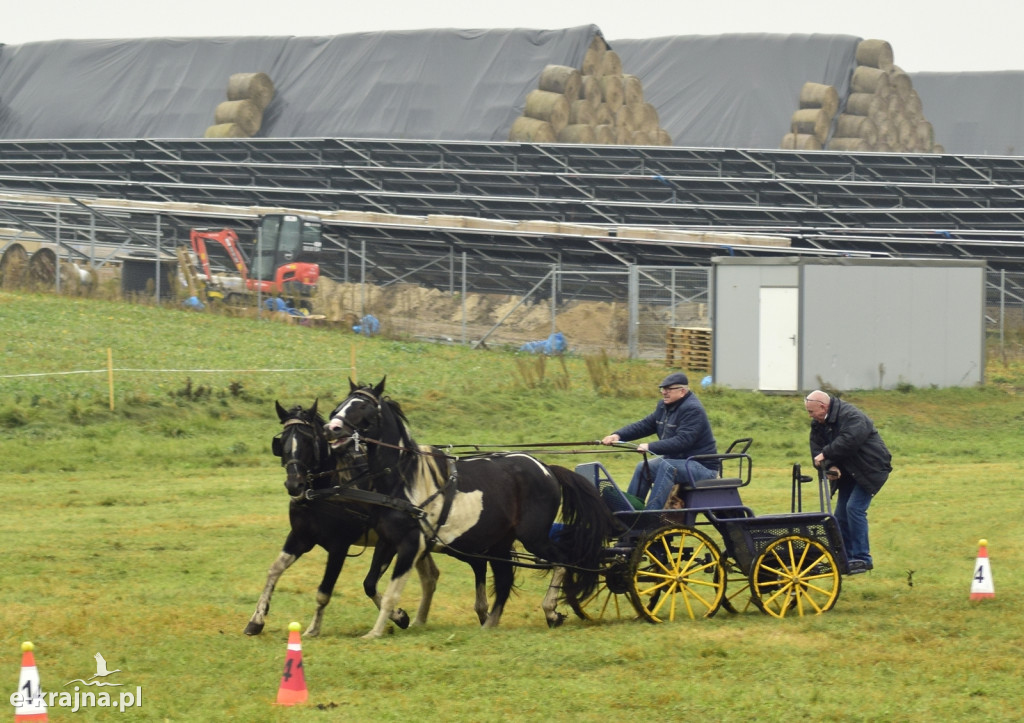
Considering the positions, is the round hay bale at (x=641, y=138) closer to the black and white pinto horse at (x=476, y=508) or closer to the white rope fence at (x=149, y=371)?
the white rope fence at (x=149, y=371)

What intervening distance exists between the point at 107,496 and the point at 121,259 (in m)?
26.0

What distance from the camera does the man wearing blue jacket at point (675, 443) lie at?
11398 millimetres

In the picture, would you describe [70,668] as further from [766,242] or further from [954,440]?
[766,242]

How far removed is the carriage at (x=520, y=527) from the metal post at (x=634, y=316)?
22525 mm

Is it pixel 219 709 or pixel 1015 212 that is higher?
pixel 1015 212

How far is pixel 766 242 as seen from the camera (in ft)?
126

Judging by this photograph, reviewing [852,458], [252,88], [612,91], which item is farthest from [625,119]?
[852,458]

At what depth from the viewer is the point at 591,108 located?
54562 millimetres

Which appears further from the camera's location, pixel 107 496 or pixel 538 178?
pixel 538 178

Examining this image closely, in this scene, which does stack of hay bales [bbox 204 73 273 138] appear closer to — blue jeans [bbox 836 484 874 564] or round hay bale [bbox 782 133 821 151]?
round hay bale [bbox 782 133 821 151]

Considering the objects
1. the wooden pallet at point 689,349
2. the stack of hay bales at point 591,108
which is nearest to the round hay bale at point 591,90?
the stack of hay bales at point 591,108

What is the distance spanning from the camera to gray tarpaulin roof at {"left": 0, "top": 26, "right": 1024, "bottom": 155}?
58656mm

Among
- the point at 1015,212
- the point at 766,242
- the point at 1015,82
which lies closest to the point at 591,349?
the point at 766,242

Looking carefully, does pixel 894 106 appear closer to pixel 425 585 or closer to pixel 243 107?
pixel 243 107
